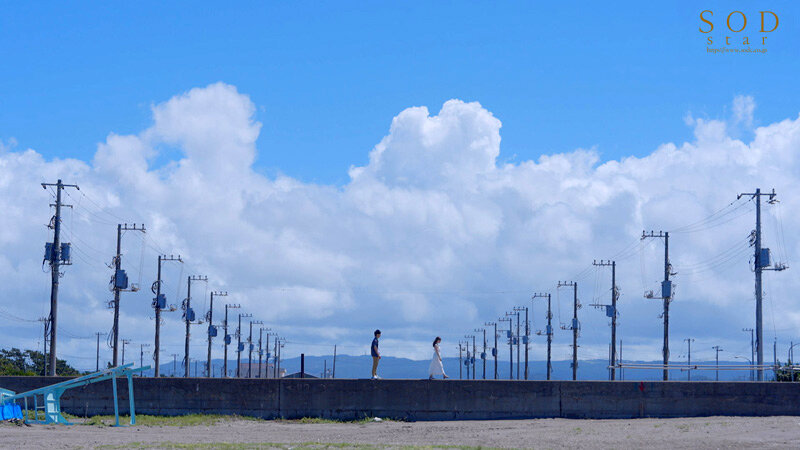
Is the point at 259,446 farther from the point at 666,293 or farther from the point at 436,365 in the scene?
the point at 666,293

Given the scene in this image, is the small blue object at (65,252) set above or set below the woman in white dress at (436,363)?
above


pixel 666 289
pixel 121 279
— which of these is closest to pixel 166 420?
pixel 121 279

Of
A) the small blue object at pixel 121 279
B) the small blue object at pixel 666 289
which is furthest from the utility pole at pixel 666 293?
the small blue object at pixel 121 279

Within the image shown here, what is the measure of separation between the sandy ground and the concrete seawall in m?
0.70

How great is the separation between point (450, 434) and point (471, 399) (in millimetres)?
3608

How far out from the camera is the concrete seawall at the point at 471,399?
87.5 feet

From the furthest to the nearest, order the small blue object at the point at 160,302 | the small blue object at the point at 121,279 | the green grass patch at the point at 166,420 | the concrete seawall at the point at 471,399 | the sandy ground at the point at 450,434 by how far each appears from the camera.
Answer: the small blue object at the point at 160,302 < the small blue object at the point at 121,279 < the concrete seawall at the point at 471,399 < the green grass patch at the point at 166,420 < the sandy ground at the point at 450,434

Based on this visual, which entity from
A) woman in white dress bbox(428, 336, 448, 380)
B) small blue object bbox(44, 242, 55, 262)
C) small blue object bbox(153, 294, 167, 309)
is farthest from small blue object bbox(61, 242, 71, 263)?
woman in white dress bbox(428, 336, 448, 380)

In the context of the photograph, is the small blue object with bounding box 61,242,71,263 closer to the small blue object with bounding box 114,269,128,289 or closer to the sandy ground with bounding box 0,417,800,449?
the small blue object with bounding box 114,269,128,289

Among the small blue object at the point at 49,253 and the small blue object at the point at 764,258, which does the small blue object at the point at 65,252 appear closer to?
the small blue object at the point at 49,253

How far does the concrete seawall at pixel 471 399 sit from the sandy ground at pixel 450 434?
703 mm

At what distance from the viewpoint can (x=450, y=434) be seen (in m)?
23.1

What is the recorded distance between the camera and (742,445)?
20406mm

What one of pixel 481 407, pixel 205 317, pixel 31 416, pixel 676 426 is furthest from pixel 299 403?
pixel 205 317
